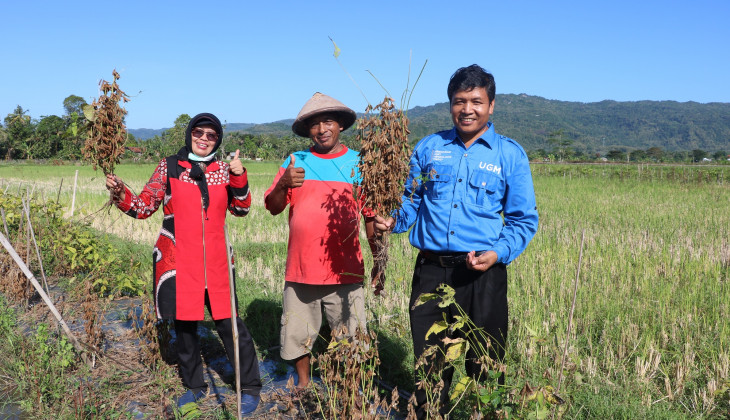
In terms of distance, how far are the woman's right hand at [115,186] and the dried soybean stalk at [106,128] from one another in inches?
2.0

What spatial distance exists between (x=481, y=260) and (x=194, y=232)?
1809mm

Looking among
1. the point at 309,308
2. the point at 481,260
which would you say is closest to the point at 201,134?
the point at 309,308

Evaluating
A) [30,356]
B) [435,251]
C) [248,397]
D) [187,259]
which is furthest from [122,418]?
[435,251]

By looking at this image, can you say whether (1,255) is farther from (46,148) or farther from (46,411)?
(46,148)

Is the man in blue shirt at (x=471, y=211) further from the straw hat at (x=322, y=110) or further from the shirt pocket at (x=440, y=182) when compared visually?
the straw hat at (x=322, y=110)

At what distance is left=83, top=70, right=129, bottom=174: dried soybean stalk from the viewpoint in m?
2.81

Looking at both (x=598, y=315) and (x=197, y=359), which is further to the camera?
(x=598, y=315)

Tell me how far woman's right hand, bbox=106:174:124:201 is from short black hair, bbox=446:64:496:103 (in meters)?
1.95

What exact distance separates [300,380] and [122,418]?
1088mm

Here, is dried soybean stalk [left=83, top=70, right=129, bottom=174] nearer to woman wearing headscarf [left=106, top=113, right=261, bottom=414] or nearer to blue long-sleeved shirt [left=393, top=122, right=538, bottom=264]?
woman wearing headscarf [left=106, top=113, right=261, bottom=414]

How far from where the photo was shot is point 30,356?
Answer: 3809 millimetres

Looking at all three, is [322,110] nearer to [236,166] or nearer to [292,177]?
[292,177]

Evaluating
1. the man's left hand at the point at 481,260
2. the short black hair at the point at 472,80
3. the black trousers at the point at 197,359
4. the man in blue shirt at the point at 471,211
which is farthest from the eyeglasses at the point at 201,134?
the man's left hand at the point at 481,260

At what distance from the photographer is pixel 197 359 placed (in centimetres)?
341
